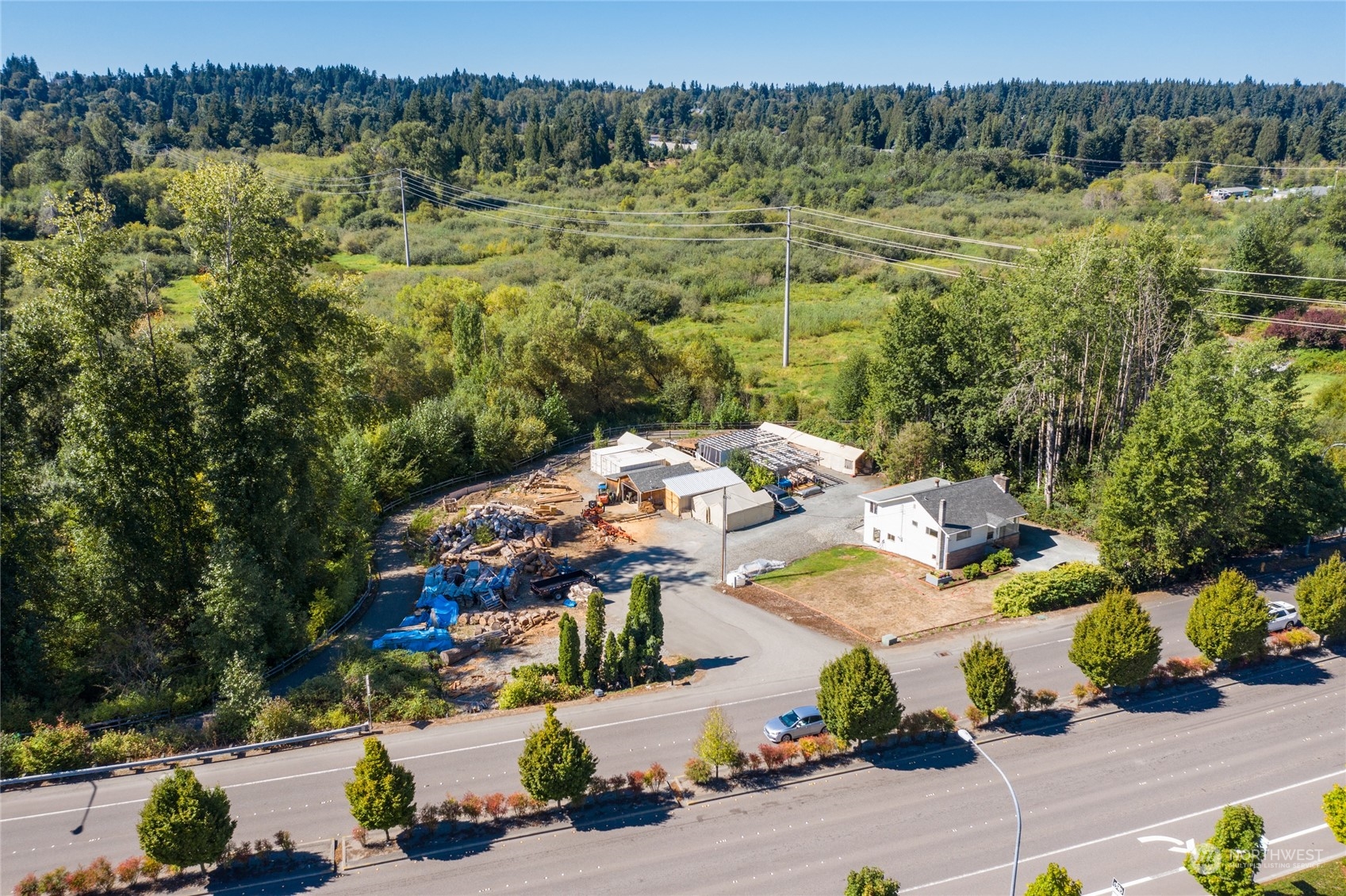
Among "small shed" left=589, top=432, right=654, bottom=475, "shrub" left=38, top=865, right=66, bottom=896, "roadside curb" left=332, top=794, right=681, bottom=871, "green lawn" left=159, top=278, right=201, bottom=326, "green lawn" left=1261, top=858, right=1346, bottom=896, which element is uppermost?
"green lawn" left=159, top=278, right=201, bottom=326

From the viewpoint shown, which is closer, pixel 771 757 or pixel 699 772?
pixel 699 772

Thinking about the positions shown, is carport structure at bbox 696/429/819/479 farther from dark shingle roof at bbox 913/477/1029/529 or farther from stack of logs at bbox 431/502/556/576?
stack of logs at bbox 431/502/556/576

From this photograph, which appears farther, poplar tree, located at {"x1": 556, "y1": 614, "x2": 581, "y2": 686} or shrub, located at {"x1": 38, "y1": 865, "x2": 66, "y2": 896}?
poplar tree, located at {"x1": 556, "y1": 614, "x2": 581, "y2": 686}

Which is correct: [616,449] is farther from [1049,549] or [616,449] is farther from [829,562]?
[1049,549]

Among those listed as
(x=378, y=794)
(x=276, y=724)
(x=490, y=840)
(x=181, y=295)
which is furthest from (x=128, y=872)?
(x=181, y=295)

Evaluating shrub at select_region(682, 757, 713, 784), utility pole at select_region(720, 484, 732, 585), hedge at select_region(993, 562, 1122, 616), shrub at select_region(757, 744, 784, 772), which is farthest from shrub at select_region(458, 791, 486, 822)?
hedge at select_region(993, 562, 1122, 616)

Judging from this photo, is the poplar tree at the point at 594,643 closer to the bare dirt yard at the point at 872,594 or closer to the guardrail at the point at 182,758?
the guardrail at the point at 182,758
